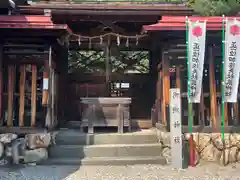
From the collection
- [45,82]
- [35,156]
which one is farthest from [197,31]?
[35,156]

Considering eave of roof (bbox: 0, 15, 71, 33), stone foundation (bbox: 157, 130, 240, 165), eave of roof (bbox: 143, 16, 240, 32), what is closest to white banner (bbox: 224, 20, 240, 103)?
eave of roof (bbox: 143, 16, 240, 32)

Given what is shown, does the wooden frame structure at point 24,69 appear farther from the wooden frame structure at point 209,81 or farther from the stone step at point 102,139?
the wooden frame structure at point 209,81

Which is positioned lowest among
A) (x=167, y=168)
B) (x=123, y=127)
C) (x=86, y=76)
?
(x=167, y=168)

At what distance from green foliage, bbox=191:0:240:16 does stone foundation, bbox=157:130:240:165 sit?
3461mm

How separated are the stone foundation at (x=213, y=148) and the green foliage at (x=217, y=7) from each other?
3.46m

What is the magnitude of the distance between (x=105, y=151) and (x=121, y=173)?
125cm

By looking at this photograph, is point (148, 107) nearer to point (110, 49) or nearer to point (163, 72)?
point (110, 49)

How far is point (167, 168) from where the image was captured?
7941 millimetres

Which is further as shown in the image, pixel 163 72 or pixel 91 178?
pixel 163 72

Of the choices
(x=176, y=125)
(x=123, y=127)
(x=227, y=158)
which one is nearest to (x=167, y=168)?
(x=176, y=125)

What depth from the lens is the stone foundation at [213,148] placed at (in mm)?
8430

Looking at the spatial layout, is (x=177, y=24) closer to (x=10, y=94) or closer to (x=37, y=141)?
(x=37, y=141)

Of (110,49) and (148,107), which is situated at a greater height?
(110,49)

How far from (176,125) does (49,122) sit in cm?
363
